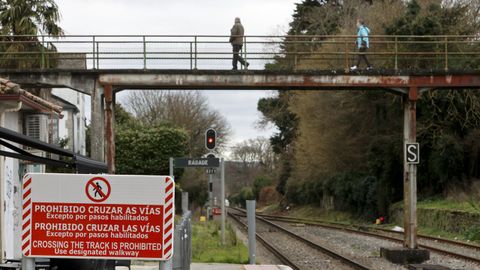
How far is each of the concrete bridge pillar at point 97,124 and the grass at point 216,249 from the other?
11.5 ft

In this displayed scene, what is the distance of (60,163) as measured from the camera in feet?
25.6

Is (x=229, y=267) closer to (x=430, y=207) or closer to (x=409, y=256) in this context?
(x=409, y=256)

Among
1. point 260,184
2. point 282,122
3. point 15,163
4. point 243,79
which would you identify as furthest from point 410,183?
point 260,184

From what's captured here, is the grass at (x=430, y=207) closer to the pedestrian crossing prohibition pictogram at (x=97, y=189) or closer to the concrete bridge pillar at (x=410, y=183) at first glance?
the concrete bridge pillar at (x=410, y=183)

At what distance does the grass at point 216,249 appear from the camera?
17.1m

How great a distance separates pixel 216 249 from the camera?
19250 mm

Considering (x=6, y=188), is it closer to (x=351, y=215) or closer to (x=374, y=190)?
(x=374, y=190)

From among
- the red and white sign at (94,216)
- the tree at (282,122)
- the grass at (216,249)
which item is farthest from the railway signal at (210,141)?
the tree at (282,122)

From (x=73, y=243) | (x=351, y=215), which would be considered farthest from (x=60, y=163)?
(x=351, y=215)

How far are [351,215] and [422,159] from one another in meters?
8.66

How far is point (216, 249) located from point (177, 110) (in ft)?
151

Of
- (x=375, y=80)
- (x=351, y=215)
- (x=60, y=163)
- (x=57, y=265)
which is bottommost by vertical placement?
(x=351, y=215)

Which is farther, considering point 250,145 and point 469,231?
point 250,145

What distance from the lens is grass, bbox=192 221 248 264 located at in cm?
1708
